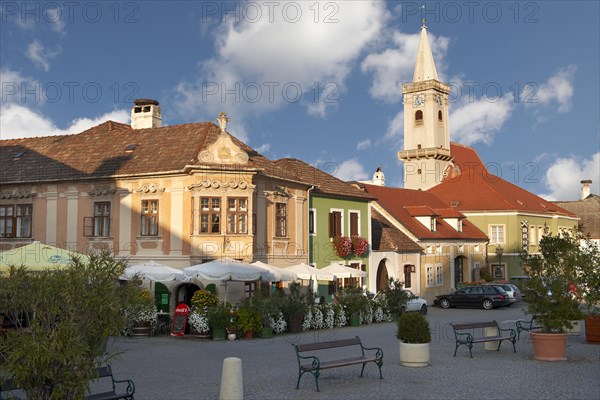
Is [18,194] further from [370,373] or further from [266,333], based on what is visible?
[370,373]

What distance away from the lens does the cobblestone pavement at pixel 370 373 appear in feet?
42.9

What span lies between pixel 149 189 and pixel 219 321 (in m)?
8.52

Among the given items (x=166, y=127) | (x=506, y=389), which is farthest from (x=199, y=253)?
(x=506, y=389)

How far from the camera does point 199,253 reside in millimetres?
28312

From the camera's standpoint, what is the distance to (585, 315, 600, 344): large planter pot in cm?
2111

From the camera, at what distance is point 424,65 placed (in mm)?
78812

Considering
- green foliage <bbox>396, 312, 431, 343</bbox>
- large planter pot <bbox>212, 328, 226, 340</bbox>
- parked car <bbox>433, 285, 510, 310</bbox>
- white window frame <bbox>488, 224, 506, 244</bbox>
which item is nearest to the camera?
green foliage <bbox>396, 312, 431, 343</bbox>

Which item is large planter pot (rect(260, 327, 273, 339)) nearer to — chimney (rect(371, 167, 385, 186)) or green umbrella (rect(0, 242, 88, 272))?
green umbrella (rect(0, 242, 88, 272))

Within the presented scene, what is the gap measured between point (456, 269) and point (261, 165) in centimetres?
2257

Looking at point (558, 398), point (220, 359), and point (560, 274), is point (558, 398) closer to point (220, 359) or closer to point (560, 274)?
point (560, 274)

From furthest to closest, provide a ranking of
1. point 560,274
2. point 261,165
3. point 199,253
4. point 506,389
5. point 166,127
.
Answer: point 166,127
point 261,165
point 199,253
point 560,274
point 506,389

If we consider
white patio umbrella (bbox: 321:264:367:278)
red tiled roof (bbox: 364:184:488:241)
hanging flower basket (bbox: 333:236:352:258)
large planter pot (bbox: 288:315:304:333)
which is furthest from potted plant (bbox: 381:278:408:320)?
red tiled roof (bbox: 364:184:488:241)

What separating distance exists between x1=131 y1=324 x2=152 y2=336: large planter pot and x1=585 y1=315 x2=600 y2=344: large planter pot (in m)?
14.4

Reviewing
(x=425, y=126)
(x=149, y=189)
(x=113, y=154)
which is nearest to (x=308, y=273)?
(x=149, y=189)
